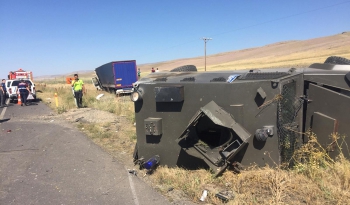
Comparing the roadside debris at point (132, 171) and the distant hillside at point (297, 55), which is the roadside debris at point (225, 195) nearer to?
the roadside debris at point (132, 171)

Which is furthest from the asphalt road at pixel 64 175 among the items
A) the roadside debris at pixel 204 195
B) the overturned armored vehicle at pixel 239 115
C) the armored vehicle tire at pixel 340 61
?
the armored vehicle tire at pixel 340 61

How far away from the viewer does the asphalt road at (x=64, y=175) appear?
4.47 m

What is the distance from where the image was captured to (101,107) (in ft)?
46.8

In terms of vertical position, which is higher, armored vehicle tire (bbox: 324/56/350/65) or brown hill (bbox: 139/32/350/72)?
brown hill (bbox: 139/32/350/72)

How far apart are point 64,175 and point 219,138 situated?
2.82 metres

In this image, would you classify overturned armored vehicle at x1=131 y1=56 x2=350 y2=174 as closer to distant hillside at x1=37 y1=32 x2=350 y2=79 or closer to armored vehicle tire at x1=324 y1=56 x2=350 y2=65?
armored vehicle tire at x1=324 y1=56 x2=350 y2=65

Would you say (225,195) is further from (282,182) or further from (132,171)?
(132,171)

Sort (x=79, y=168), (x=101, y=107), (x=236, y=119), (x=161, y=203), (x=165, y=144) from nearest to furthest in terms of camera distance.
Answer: (x=161, y=203) → (x=236, y=119) → (x=165, y=144) → (x=79, y=168) → (x=101, y=107)

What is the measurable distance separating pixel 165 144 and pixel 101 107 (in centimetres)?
958

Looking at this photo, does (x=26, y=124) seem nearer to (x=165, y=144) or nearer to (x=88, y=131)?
(x=88, y=131)

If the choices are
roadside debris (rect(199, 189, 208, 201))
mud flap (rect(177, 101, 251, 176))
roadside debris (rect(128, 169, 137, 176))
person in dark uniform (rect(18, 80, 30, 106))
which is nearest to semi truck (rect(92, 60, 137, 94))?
person in dark uniform (rect(18, 80, 30, 106))

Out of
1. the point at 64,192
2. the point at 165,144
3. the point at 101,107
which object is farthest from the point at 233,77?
the point at 101,107

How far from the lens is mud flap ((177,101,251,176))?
4.45 meters

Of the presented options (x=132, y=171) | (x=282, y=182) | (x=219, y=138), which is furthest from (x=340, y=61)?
(x=132, y=171)
